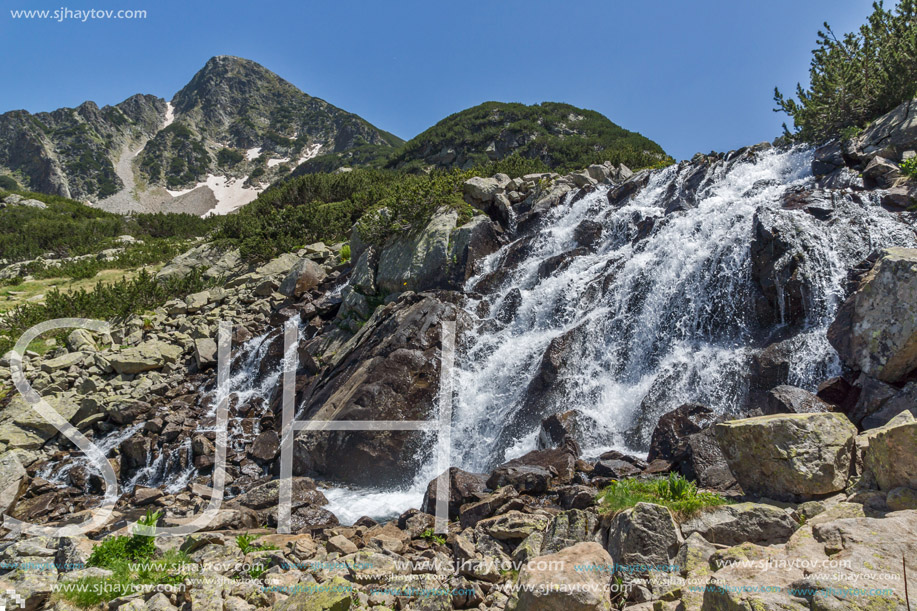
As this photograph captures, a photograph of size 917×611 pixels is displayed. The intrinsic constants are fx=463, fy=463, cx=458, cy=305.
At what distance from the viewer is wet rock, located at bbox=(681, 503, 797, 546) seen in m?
4.75

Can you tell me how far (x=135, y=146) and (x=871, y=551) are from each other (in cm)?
13705

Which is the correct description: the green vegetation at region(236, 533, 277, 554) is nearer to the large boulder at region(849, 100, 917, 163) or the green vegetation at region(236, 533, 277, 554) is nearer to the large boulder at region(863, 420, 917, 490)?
the large boulder at region(863, 420, 917, 490)

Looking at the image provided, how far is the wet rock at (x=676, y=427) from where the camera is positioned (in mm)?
8911

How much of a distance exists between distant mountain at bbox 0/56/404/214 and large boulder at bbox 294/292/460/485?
255ft

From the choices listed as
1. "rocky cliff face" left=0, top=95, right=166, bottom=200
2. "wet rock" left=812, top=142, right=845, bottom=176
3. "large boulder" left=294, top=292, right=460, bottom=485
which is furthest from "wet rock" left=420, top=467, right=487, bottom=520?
"rocky cliff face" left=0, top=95, right=166, bottom=200

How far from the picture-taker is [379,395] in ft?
42.9

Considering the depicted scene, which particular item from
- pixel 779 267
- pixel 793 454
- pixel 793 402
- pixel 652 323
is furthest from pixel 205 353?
pixel 779 267

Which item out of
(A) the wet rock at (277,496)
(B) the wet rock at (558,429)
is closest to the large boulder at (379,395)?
(A) the wet rock at (277,496)

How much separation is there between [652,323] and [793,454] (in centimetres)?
738

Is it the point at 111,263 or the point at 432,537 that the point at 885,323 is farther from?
the point at 111,263

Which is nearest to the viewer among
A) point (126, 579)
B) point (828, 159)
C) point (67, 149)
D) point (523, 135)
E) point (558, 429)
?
point (126, 579)

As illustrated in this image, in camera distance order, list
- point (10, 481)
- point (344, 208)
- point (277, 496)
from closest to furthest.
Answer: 1. point (277, 496)
2. point (10, 481)
3. point (344, 208)

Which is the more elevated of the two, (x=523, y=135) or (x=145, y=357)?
(x=523, y=135)

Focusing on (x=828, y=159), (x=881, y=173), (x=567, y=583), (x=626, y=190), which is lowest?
(x=567, y=583)
